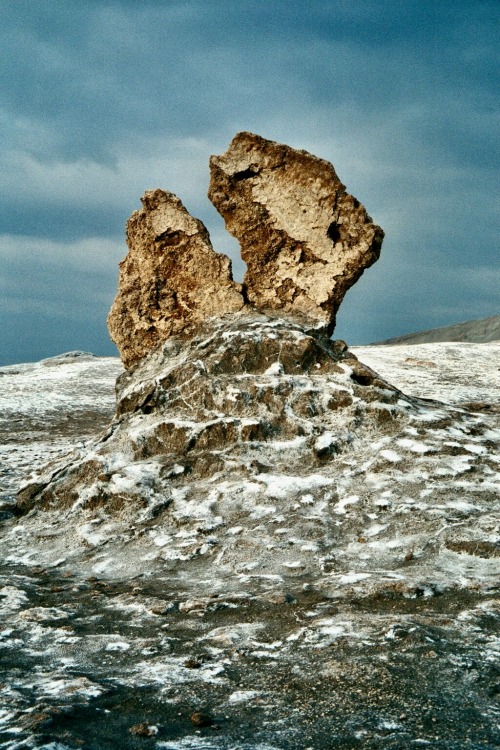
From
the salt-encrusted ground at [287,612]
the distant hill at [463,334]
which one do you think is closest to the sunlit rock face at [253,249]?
the salt-encrusted ground at [287,612]

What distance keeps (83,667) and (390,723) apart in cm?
270

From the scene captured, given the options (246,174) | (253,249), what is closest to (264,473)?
(253,249)

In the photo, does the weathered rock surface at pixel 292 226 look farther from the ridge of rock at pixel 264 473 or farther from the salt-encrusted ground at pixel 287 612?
the salt-encrusted ground at pixel 287 612

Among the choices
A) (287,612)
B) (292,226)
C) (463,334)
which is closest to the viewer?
(287,612)

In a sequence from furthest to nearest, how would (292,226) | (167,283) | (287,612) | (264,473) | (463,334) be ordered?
(463,334)
(167,283)
(292,226)
(264,473)
(287,612)

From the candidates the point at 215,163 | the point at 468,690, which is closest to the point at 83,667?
the point at 468,690

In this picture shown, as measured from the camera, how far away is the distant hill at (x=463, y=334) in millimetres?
63500

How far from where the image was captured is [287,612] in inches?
263

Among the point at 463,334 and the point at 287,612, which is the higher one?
the point at 463,334

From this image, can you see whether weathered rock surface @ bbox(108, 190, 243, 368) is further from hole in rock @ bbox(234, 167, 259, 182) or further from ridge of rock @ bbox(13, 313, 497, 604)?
hole in rock @ bbox(234, 167, 259, 182)

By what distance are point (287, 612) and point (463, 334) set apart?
210 feet

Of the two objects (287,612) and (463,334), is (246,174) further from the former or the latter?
(463,334)

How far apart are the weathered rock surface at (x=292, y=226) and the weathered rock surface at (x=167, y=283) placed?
0.73 meters

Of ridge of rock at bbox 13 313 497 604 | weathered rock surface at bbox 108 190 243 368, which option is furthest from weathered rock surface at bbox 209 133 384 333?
ridge of rock at bbox 13 313 497 604
